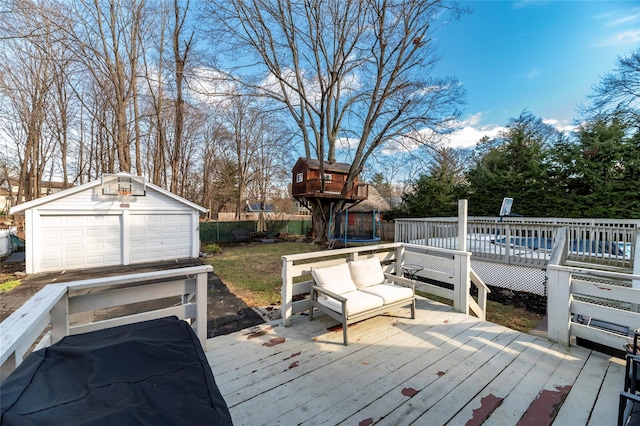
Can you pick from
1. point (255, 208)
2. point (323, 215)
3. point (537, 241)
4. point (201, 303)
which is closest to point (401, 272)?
point (201, 303)

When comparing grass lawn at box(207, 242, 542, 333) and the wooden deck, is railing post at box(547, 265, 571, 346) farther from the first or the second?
grass lawn at box(207, 242, 542, 333)

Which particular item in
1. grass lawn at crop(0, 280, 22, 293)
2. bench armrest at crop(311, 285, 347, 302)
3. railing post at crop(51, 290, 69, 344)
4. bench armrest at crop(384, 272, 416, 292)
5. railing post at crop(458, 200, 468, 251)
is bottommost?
grass lawn at crop(0, 280, 22, 293)

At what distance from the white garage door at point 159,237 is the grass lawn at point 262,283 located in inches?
60.9

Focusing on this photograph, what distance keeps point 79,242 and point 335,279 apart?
994 cm

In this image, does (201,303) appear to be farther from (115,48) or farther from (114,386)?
(115,48)

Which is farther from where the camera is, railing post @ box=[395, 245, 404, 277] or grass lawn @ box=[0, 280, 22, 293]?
grass lawn @ box=[0, 280, 22, 293]

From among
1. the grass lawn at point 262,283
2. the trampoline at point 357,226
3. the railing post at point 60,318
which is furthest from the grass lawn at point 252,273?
the trampoline at point 357,226

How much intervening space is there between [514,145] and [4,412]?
1575cm

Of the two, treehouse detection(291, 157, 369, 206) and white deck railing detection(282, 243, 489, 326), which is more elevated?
treehouse detection(291, 157, 369, 206)

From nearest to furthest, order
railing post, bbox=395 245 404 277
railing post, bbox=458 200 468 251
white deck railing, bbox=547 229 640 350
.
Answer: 1. white deck railing, bbox=547 229 640 350
2. railing post, bbox=458 200 468 251
3. railing post, bbox=395 245 404 277

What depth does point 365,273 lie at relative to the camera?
12.2 feet

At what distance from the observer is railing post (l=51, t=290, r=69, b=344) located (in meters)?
1.88

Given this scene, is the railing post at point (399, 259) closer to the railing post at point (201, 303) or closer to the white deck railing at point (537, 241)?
the railing post at point (201, 303)

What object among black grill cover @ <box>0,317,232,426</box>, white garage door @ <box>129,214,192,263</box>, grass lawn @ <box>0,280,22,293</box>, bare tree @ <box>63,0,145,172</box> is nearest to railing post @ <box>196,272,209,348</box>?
black grill cover @ <box>0,317,232,426</box>
